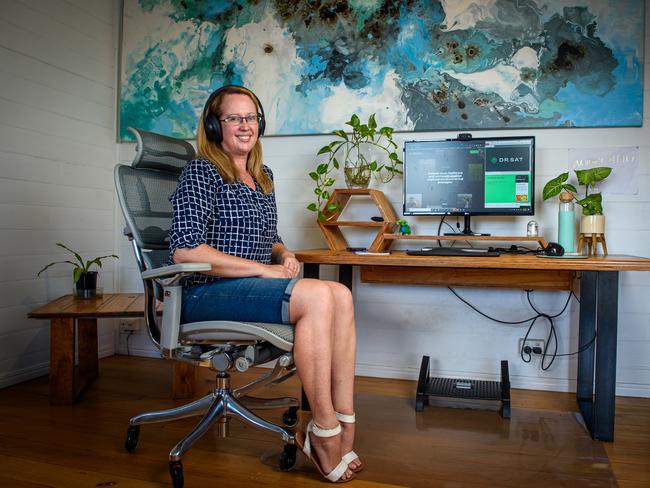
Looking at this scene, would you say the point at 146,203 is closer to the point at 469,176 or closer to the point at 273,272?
the point at 273,272

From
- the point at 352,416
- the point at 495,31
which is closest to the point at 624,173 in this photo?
the point at 495,31

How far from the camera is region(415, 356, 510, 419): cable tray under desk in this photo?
241cm

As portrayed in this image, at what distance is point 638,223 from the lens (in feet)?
8.77

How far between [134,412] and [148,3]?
2387mm

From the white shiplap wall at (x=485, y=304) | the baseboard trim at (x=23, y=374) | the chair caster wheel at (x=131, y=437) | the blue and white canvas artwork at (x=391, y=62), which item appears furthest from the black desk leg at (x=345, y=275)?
the baseboard trim at (x=23, y=374)

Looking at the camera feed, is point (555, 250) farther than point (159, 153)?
Yes

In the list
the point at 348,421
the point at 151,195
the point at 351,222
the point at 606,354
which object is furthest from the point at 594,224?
the point at 151,195

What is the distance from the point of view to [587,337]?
2.55 metres

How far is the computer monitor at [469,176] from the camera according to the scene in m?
2.56

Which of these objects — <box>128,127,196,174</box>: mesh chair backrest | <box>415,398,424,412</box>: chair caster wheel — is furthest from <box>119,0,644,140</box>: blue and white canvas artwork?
<box>415,398,424,412</box>: chair caster wheel

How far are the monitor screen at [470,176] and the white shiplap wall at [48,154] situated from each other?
1.84m

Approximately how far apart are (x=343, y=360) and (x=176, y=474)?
602 millimetres

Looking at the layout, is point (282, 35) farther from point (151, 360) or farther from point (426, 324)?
point (151, 360)

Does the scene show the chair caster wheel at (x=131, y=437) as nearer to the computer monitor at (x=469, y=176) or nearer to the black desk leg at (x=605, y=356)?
the computer monitor at (x=469, y=176)
